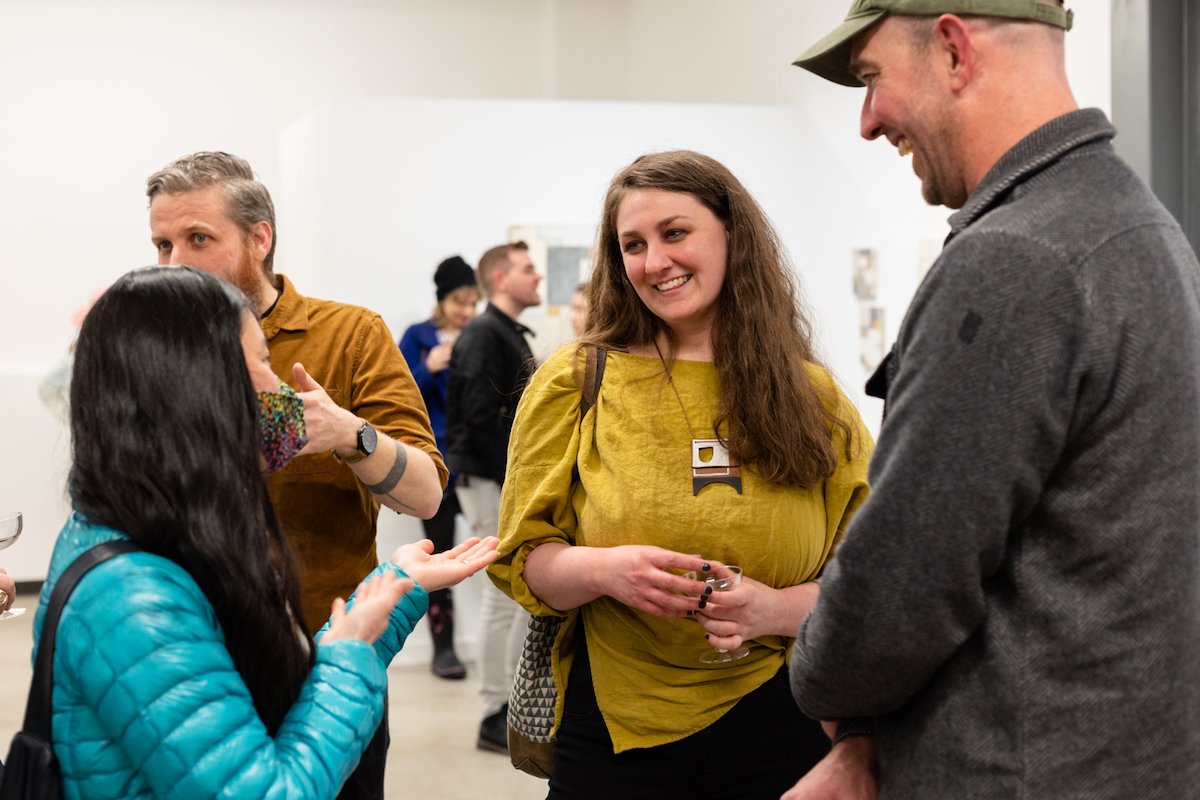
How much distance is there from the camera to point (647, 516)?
203cm

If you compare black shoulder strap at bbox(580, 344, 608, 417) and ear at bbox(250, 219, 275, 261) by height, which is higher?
ear at bbox(250, 219, 275, 261)

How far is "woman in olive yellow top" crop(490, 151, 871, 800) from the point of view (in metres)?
2.02

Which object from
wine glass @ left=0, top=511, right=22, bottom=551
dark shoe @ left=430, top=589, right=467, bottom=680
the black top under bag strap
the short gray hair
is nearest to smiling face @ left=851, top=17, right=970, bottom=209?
the black top under bag strap

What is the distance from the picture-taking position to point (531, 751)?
7.12ft

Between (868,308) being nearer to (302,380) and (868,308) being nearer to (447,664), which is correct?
(447,664)

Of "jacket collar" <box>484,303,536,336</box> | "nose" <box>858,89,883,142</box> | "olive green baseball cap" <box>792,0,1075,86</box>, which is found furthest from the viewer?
"jacket collar" <box>484,303,536,336</box>

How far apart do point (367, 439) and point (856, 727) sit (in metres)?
1.01

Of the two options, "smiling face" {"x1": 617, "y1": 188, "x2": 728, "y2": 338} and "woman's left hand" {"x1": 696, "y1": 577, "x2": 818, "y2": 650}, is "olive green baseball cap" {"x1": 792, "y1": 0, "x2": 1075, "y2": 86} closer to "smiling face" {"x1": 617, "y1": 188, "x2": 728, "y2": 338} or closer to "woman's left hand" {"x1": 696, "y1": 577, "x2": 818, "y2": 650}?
"smiling face" {"x1": 617, "y1": 188, "x2": 728, "y2": 338}

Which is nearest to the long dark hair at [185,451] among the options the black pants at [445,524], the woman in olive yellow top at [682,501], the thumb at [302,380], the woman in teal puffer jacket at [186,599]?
the woman in teal puffer jacket at [186,599]

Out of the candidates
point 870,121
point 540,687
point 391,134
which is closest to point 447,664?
point 391,134

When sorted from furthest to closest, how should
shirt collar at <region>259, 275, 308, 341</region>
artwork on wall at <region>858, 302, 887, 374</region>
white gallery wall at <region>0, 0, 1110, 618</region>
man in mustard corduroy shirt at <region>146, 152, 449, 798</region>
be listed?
white gallery wall at <region>0, 0, 1110, 618</region> < artwork on wall at <region>858, 302, 887, 374</region> < shirt collar at <region>259, 275, 308, 341</region> < man in mustard corduroy shirt at <region>146, 152, 449, 798</region>

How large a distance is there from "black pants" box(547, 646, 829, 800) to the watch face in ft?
1.78

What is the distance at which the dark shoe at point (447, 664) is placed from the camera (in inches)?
241

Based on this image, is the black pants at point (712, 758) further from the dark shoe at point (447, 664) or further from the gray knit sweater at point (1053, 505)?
the dark shoe at point (447, 664)
